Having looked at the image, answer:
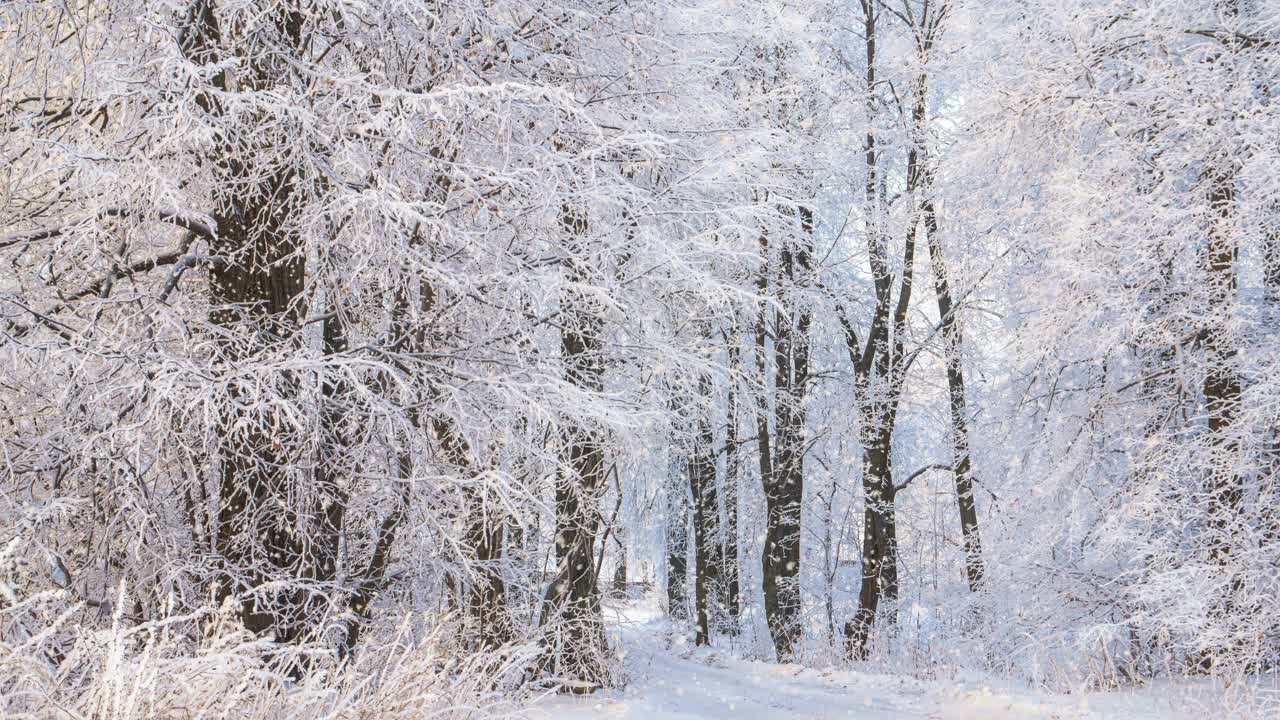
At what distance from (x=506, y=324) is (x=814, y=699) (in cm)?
535

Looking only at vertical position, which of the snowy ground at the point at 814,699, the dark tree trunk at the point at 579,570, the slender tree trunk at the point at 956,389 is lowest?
the snowy ground at the point at 814,699

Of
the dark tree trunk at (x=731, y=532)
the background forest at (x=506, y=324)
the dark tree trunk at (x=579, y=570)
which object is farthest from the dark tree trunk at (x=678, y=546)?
the dark tree trunk at (x=579, y=570)

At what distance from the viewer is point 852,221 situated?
1447 centimetres

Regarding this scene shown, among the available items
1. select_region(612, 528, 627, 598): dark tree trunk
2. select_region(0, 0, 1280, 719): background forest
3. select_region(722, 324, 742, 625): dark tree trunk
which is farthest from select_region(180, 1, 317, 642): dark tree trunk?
select_region(722, 324, 742, 625): dark tree trunk

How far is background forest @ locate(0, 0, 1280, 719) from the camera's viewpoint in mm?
5156

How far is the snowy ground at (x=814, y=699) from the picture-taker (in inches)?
296

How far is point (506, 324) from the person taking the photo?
678cm

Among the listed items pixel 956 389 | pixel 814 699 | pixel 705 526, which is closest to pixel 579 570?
pixel 814 699

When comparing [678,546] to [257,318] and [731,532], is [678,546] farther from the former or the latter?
[257,318]

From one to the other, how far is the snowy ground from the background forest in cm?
58

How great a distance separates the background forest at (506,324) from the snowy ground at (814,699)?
0.58m

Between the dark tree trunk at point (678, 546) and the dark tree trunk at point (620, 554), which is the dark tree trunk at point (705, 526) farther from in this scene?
the dark tree trunk at point (620, 554)

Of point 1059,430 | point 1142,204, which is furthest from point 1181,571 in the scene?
point 1142,204

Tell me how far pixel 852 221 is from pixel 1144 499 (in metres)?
7.31
